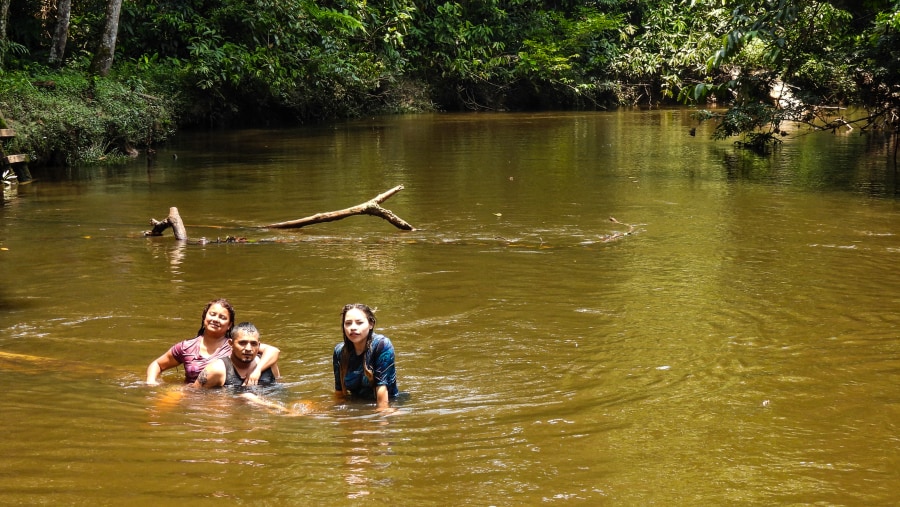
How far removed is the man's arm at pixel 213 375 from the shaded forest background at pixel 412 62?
7041 millimetres

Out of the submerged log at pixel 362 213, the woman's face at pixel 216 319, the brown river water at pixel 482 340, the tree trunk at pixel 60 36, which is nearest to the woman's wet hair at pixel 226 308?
the woman's face at pixel 216 319

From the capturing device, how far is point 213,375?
20.6ft

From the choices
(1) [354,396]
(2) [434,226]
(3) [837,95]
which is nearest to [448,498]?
(1) [354,396]

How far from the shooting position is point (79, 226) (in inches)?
499

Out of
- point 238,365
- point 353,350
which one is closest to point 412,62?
point 238,365

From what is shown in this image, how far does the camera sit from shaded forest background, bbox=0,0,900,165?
1780 cm

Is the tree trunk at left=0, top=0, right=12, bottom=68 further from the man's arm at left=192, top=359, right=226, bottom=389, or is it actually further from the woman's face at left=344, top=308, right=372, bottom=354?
the woman's face at left=344, top=308, right=372, bottom=354

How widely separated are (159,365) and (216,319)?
487mm

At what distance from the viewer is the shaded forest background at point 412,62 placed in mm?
17797

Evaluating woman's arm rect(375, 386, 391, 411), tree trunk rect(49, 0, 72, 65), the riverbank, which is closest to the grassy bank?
the riverbank

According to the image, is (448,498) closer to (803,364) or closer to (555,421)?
(555,421)

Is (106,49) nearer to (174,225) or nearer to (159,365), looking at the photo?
(174,225)

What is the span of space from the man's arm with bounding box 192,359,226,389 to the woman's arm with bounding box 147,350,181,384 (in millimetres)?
318

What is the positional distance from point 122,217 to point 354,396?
8.32 metres
